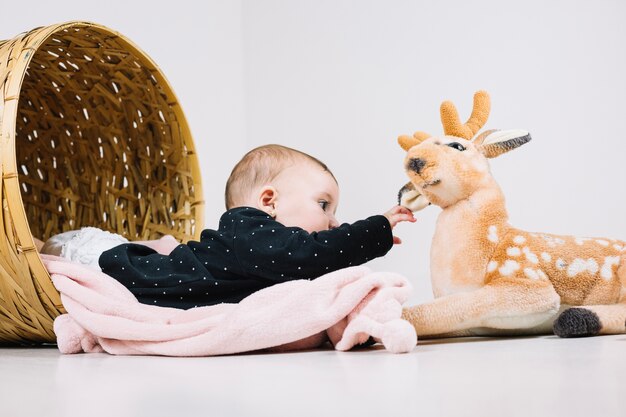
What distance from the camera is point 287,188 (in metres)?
1.40

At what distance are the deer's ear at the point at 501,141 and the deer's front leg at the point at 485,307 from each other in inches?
9.5

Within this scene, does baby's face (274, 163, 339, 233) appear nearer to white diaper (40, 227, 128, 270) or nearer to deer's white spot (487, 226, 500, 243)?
deer's white spot (487, 226, 500, 243)

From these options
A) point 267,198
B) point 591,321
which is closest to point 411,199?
point 267,198

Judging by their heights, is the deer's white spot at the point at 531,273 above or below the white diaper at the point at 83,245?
above

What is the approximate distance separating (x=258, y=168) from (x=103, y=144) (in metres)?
Answer: 0.63

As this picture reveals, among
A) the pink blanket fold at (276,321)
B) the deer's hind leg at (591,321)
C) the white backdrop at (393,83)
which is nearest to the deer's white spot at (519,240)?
the deer's hind leg at (591,321)

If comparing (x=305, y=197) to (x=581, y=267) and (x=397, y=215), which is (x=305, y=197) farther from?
(x=581, y=267)

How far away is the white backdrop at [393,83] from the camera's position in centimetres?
176

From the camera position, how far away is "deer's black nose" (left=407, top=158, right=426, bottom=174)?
49.1 inches

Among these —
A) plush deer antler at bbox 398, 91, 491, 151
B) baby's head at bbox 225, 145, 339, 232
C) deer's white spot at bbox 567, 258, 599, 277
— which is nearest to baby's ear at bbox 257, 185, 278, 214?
baby's head at bbox 225, 145, 339, 232

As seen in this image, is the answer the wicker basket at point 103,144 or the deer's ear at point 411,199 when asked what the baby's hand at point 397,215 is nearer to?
the deer's ear at point 411,199

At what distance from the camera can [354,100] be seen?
2229 millimetres

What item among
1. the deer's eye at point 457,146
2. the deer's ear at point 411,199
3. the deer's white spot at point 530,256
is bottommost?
the deer's white spot at point 530,256

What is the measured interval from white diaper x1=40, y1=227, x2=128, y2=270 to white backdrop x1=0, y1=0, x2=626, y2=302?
2.18ft
